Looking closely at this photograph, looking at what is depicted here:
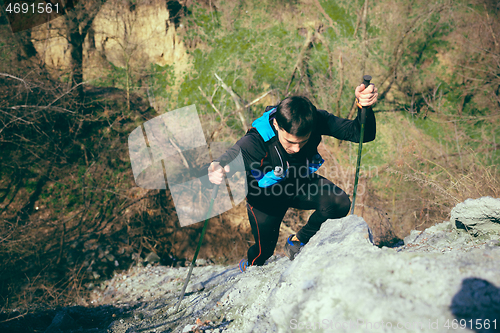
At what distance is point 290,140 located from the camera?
2.30m

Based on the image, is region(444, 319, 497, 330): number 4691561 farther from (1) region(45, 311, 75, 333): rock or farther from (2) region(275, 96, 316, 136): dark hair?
(1) region(45, 311, 75, 333): rock

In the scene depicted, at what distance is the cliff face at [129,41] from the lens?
8.61 meters

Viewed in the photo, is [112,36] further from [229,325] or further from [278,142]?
[229,325]

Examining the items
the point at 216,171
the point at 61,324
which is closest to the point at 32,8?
the point at 61,324

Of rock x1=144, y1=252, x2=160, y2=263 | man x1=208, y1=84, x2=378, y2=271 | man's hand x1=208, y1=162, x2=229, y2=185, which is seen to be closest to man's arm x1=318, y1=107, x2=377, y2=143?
man x1=208, y1=84, x2=378, y2=271

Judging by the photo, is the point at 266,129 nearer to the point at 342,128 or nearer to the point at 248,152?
the point at 248,152

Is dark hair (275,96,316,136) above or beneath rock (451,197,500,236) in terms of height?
above

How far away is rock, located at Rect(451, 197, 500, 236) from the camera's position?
2350mm

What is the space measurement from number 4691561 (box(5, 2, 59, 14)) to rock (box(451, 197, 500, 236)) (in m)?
10.2

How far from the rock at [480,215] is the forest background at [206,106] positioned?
254 cm

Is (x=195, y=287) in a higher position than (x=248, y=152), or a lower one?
lower

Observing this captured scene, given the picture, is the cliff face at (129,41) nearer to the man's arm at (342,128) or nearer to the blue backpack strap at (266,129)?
the blue backpack strap at (266,129)

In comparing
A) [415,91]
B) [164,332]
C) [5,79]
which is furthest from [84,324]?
[415,91]

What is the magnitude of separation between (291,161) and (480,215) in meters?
1.72
